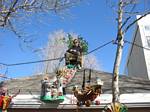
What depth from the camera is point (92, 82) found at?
11531mm

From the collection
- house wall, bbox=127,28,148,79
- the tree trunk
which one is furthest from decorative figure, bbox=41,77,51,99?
house wall, bbox=127,28,148,79

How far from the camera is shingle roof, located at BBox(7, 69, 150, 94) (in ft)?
35.4

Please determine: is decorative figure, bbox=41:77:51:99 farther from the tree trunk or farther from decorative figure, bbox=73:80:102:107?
the tree trunk

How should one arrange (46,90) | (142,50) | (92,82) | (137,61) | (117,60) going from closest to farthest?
(117,60), (46,90), (92,82), (142,50), (137,61)

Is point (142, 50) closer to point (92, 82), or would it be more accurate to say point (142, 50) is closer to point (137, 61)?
point (137, 61)

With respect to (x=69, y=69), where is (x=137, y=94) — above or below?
below

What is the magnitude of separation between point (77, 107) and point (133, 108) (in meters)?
1.44

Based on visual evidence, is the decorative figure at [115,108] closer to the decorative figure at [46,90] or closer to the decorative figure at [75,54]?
the decorative figure at [46,90]

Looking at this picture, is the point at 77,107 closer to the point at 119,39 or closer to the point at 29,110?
the point at 29,110

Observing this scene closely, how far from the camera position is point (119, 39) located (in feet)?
33.7

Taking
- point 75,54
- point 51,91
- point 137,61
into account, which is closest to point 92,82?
point 75,54

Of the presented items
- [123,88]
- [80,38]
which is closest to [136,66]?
[80,38]

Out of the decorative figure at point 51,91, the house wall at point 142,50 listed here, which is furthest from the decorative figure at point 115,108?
the house wall at point 142,50

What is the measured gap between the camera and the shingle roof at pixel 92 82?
35.4ft
